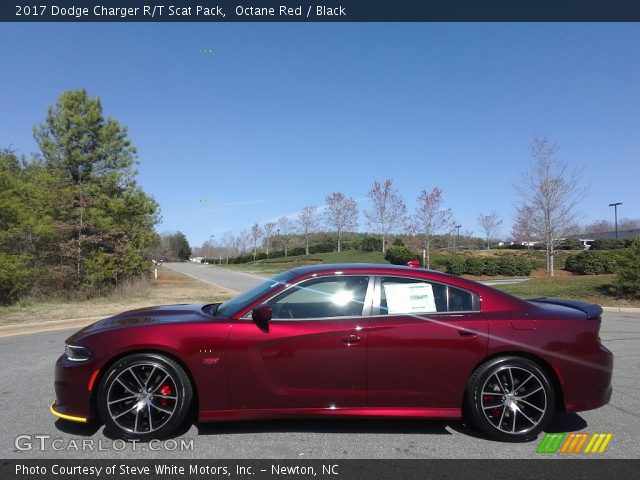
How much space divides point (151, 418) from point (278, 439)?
103 centimetres

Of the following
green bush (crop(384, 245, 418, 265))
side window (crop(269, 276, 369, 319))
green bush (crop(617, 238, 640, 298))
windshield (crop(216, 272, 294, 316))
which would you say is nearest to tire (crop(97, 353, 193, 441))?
windshield (crop(216, 272, 294, 316))

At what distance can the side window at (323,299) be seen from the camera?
404cm

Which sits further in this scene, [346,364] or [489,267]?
[489,267]

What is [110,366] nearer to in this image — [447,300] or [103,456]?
[103,456]

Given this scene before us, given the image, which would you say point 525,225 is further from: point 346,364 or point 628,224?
point 628,224

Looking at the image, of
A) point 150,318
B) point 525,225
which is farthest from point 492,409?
point 525,225

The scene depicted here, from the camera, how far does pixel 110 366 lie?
3.78m

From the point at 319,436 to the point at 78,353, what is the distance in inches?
81.3

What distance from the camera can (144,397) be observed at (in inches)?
148
